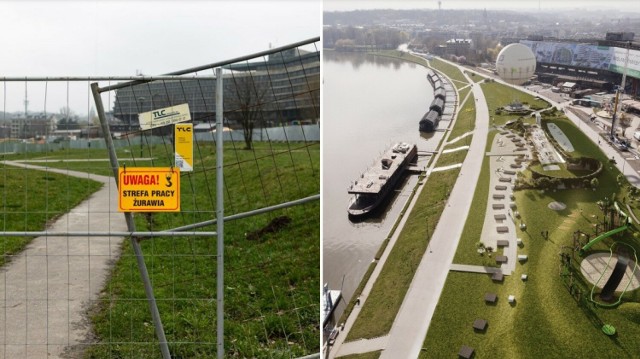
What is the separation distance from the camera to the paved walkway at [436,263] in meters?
3.53

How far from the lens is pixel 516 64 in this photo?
161 inches

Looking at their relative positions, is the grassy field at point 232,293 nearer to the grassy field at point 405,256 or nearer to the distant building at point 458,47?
the grassy field at point 405,256

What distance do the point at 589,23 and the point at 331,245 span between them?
2463 millimetres

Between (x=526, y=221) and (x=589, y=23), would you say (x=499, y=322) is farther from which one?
(x=589, y=23)

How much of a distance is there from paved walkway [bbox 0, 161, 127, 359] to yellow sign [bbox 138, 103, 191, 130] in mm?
→ 364

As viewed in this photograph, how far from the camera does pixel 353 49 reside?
4.61 metres

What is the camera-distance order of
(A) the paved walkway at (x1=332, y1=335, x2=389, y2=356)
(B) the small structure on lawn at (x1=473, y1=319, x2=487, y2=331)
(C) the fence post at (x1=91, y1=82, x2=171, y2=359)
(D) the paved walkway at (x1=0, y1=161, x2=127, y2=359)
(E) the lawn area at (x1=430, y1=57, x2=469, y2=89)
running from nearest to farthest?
1. (C) the fence post at (x1=91, y1=82, x2=171, y2=359)
2. (D) the paved walkway at (x1=0, y1=161, x2=127, y2=359)
3. (B) the small structure on lawn at (x1=473, y1=319, x2=487, y2=331)
4. (A) the paved walkway at (x1=332, y1=335, x2=389, y2=356)
5. (E) the lawn area at (x1=430, y1=57, x2=469, y2=89)

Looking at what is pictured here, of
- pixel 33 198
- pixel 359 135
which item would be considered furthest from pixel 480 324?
pixel 33 198

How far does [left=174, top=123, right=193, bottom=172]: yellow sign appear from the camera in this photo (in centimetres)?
223

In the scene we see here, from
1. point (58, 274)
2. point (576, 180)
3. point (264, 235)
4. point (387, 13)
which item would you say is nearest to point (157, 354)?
point (58, 274)

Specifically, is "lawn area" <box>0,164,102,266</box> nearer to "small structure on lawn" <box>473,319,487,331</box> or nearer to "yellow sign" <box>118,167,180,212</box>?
"yellow sign" <box>118,167,180,212</box>

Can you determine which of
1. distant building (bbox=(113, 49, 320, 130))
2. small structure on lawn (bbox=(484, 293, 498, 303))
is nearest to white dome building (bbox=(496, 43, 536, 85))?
distant building (bbox=(113, 49, 320, 130))

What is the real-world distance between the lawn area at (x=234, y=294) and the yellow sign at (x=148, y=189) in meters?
0.17

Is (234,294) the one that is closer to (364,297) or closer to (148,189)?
(364,297)
